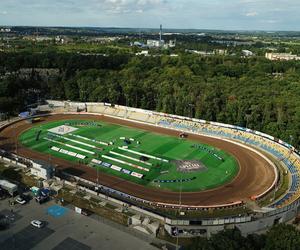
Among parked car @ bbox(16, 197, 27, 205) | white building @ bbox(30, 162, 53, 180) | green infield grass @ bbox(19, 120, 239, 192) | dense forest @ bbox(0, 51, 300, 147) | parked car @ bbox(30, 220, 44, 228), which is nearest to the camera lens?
parked car @ bbox(30, 220, 44, 228)

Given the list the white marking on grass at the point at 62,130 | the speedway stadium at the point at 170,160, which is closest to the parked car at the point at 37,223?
the speedway stadium at the point at 170,160

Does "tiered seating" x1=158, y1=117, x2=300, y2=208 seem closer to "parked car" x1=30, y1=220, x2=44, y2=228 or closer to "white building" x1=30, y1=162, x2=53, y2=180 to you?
"parked car" x1=30, y1=220, x2=44, y2=228

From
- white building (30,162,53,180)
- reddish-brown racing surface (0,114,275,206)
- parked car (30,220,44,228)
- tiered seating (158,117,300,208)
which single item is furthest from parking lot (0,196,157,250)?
tiered seating (158,117,300,208)

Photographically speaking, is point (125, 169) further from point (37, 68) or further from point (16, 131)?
point (37, 68)

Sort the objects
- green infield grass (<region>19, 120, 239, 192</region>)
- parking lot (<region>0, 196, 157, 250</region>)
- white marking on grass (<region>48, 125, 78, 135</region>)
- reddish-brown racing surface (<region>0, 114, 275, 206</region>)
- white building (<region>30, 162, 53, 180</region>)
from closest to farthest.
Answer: parking lot (<region>0, 196, 157, 250</region>), reddish-brown racing surface (<region>0, 114, 275, 206</region>), white building (<region>30, 162, 53, 180</region>), green infield grass (<region>19, 120, 239, 192</region>), white marking on grass (<region>48, 125, 78, 135</region>)

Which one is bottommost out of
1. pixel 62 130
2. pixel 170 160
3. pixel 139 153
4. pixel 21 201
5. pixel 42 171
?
pixel 170 160

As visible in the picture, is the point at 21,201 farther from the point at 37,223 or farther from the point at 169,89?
the point at 169,89

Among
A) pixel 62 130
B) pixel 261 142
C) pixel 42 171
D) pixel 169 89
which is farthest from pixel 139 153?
pixel 169 89
